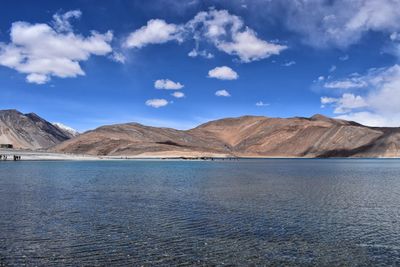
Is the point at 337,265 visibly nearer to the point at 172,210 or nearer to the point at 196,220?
the point at 196,220

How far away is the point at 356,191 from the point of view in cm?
4744

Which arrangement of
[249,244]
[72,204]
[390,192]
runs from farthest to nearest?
[390,192]
[72,204]
[249,244]

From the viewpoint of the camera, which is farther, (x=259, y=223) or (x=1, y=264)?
(x=259, y=223)

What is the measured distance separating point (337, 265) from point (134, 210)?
1766 centimetres

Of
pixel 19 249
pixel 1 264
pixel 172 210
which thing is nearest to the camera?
pixel 1 264

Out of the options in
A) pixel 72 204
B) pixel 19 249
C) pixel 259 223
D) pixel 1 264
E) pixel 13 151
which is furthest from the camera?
pixel 13 151

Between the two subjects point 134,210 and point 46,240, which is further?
point 134,210

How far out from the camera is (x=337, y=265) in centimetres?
1831

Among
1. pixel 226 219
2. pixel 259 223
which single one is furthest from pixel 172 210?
pixel 259 223

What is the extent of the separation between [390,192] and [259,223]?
25.3m

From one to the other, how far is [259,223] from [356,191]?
24196 millimetres

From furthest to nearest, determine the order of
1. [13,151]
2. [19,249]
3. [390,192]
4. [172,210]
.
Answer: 1. [13,151]
2. [390,192]
3. [172,210]
4. [19,249]

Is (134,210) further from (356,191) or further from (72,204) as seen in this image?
(356,191)

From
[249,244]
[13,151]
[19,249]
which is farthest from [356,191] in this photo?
[13,151]
